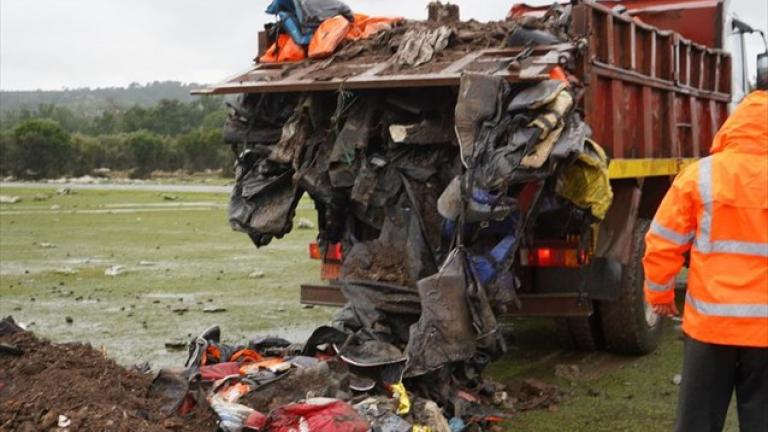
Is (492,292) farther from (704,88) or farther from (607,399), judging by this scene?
(704,88)

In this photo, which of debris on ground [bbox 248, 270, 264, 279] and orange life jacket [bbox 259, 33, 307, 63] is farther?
debris on ground [bbox 248, 270, 264, 279]

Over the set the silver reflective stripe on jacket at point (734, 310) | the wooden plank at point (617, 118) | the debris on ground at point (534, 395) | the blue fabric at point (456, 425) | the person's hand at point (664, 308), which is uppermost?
the wooden plank at point (617, 118)

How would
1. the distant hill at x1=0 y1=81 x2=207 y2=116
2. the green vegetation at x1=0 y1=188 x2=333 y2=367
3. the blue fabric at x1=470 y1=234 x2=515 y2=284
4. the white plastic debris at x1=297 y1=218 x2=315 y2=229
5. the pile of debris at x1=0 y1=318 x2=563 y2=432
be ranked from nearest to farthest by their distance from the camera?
1. the pile of debris at x1=0 y1=318 x2=563 y2=432
2. the blue fabric at x1=470 y1=234 x2=515 y2=284
3. the green vegetation at x1=0 y1=188 x2=333 y2=367
4. the white plastic debris at x1=297 y1=218 x2=315 y2=229
5. the distant hill at x1=0 y1=81 x2=207 y2=116

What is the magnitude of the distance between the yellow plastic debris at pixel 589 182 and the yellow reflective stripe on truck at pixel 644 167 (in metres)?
0.56

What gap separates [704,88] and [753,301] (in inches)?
214

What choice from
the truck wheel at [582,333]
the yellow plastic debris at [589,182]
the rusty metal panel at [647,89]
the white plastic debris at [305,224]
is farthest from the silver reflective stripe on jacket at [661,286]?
the white plastic debris at [305,224]

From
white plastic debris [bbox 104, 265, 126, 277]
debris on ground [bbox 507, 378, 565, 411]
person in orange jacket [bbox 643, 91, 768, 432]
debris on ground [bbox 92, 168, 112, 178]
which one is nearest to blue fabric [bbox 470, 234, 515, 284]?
debris on ground [bbox 507, 378, 565, 411]

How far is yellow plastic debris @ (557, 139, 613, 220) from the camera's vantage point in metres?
5.82

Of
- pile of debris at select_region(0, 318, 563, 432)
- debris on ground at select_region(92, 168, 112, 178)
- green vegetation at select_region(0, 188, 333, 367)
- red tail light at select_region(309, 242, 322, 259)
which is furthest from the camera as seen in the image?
debris on ground at select_region(92, 168, 112, 178)

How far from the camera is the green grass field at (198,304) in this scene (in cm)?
627

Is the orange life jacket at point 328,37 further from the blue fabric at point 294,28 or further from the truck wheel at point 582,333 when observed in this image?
the truck wheel at point 582,333

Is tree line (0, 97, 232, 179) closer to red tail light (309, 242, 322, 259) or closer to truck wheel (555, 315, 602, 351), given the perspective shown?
red tail light (309, 242, 322, 259)

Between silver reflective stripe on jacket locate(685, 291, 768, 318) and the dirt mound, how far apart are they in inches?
95.7

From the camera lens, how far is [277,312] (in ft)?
30.7
